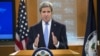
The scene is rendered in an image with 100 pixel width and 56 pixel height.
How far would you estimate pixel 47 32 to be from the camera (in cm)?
295

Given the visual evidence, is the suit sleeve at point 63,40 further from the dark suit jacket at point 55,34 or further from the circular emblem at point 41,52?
the circular emblem at point 41,52

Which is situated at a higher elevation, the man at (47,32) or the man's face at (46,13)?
the man's face at (46,13)

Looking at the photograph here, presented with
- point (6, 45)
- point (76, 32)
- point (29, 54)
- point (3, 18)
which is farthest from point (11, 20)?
point (29, 54)

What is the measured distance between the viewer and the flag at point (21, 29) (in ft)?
15.6

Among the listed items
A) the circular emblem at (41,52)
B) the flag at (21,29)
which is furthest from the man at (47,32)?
the flag at (21,29)

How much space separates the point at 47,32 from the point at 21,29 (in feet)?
6.36

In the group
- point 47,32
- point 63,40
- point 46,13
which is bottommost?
point 63,40

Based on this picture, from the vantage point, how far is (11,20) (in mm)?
5234

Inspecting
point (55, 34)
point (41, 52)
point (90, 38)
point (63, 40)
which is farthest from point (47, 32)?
point (90, 38)

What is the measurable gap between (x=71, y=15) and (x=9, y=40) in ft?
5.04

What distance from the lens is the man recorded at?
9.18 feet

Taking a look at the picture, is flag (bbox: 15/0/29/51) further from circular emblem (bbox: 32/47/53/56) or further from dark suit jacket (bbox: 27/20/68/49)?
circular emblem (bbox: 32/47/53/56)

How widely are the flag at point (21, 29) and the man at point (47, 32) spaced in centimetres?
176

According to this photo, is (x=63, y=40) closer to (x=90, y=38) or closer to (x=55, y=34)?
(x=55, y=34)
